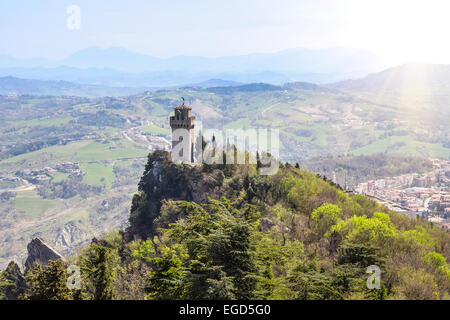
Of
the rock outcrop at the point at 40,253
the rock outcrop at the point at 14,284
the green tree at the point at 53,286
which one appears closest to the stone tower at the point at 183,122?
the rock outcrop at the point at 40,253

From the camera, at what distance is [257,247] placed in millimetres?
24375

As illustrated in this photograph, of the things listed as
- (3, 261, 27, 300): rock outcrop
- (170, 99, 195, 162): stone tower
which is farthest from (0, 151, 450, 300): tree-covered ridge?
(3, 261, 27, 300): rock outcrop

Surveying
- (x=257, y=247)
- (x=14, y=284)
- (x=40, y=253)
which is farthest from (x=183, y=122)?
(x=257, y=247)

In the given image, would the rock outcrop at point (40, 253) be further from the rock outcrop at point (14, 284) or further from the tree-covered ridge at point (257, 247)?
the tree-covered ridge at point (257, 247)

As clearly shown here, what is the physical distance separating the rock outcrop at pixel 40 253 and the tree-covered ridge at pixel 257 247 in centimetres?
880

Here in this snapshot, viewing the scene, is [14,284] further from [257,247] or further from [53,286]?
[257,247]

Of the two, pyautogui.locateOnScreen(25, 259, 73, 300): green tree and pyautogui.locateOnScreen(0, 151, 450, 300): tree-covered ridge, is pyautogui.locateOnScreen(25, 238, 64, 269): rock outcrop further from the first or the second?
pyautogui.locateOnScreen(25, 259, 73, 300): green tree

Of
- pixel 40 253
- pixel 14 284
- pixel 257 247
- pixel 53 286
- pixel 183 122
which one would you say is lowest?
pixel 14 284

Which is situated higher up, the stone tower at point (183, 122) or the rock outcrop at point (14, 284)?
the stone tower at point (183, 122)

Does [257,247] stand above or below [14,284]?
above

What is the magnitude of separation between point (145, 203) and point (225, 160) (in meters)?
17.4

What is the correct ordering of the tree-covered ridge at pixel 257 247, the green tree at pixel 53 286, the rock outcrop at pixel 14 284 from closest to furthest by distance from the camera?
the tree-covered ridge at pixel 257 247 < the green tree at pixel 53 286 < the rock outcrop at pixel 14 284

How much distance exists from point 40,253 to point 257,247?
4962 centimetres

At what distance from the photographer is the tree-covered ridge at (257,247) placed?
22484 mm
